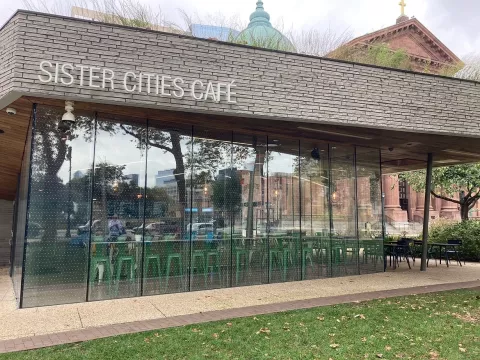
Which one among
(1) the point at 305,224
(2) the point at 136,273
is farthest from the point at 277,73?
(2) the point at 136,273

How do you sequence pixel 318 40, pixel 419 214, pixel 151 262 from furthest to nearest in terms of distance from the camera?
1. pixel 419 214
2. pixel 318 40
3. pixel 151 262

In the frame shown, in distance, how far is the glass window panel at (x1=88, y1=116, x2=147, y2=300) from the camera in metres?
7.79

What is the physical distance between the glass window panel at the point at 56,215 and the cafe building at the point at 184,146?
2 cm

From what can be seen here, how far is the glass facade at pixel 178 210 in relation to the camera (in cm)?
741

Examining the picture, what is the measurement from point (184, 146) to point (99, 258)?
2921 millimetres

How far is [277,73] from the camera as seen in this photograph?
784 cm

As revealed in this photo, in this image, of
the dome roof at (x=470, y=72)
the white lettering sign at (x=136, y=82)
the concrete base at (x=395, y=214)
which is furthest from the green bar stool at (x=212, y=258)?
the concrete base at (x=395, y=214)

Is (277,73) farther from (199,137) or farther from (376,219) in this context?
(376,219)

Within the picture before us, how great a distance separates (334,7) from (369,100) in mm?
14173

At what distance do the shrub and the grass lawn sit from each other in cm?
907

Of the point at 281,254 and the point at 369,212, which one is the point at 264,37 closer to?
the point at 369,212

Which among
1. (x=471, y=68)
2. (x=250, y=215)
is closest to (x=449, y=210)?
(x=471, y=68)

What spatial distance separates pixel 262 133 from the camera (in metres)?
9.71

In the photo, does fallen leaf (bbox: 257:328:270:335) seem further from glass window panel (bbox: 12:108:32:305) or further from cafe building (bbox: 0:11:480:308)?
glass window panel (bbox: 12:108:32:305)
